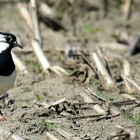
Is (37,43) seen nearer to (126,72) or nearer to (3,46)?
(126,72)

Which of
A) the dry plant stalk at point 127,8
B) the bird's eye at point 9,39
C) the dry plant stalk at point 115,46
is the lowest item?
the dry plant stalk at point 115,46

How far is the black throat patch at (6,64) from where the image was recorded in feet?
22.5

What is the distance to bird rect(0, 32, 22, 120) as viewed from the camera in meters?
6.84

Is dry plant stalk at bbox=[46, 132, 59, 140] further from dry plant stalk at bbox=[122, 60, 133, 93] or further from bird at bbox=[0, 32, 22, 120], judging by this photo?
dry plant stalk at bbox=[122, 60, 133, 93]

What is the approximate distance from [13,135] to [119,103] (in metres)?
1.46

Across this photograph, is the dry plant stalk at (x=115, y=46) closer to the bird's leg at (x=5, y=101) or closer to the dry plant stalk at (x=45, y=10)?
the dry plant stalk at (x=45, y=10)

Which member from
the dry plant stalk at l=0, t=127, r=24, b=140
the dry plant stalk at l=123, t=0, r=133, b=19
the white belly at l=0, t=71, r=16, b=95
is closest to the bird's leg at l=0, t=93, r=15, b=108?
the white belly at l=0, t=71, r=16, b=95

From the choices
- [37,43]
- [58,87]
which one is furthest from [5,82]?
[37,43]

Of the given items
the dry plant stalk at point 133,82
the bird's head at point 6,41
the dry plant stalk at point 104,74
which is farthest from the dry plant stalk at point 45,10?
the bird's head at point 6,41

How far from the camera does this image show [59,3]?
11.9 m

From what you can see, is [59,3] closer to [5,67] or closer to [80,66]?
[80,66]

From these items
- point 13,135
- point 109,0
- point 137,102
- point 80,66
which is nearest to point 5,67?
point 13,135

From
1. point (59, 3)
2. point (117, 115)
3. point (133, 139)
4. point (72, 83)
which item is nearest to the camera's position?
point (133, 139)

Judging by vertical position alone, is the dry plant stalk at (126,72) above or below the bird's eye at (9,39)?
below
